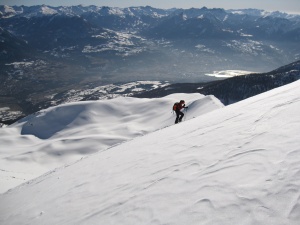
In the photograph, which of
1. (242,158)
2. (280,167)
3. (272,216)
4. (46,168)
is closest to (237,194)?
(272,216)

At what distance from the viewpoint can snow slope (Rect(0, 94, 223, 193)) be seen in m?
49.4

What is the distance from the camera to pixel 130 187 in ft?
35.0

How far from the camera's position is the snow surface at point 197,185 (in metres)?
6.92

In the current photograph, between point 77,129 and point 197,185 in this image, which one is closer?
point 197,185

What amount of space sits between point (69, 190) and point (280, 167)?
9193 millimetres

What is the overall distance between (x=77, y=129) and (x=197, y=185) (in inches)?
2736

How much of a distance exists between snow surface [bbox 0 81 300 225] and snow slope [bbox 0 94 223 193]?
104ft

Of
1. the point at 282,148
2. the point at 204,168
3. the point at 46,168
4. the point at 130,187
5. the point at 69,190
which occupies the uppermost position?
the point at 282,148

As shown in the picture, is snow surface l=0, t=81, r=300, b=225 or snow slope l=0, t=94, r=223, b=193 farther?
snow slope l=0, t=94, r=223, b=193

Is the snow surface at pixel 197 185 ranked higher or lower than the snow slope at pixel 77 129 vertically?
higher

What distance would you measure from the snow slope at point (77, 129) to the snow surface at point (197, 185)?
3170cm

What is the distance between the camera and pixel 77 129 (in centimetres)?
7500

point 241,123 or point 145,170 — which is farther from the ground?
point 241,123

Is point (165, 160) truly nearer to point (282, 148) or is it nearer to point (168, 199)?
point (168, 199)
